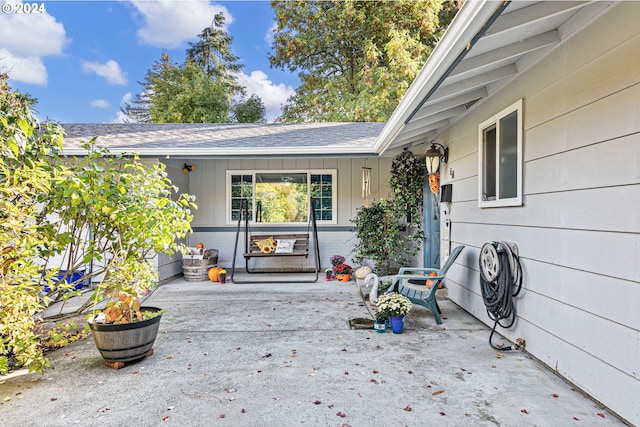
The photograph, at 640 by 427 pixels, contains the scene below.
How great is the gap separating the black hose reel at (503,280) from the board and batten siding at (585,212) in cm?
8

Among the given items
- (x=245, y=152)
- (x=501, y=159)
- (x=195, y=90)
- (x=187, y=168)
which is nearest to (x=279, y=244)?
(x=245, y=152)

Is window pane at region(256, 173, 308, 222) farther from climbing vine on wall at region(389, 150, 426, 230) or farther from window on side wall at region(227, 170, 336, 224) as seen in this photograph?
climbing vine on wall at region(389, 150, 426, 230)

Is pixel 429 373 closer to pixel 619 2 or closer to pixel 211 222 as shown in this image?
pixel 619 2

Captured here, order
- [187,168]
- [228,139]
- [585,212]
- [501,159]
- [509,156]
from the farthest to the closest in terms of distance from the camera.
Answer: [187,168]
[228,139]
[501,159]
[509,156]
[585,212]

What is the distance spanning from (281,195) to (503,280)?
4612 millimetres

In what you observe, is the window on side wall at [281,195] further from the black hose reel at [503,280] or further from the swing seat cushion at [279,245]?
the black hose reel at [503,280]

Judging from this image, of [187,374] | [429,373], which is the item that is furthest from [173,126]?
[429,373]

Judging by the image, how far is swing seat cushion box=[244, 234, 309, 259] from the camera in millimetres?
6266

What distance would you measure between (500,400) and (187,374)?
6.76 feet

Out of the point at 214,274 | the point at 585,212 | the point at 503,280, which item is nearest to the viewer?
the point at 585,212

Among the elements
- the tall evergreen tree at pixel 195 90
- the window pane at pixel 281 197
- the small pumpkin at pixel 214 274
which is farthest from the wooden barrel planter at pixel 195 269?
the tall evergreen tree at pixel 195 90

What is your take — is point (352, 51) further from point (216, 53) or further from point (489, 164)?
point (489, 164)

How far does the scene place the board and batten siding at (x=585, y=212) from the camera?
186cm

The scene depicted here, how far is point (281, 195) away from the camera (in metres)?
6.94
